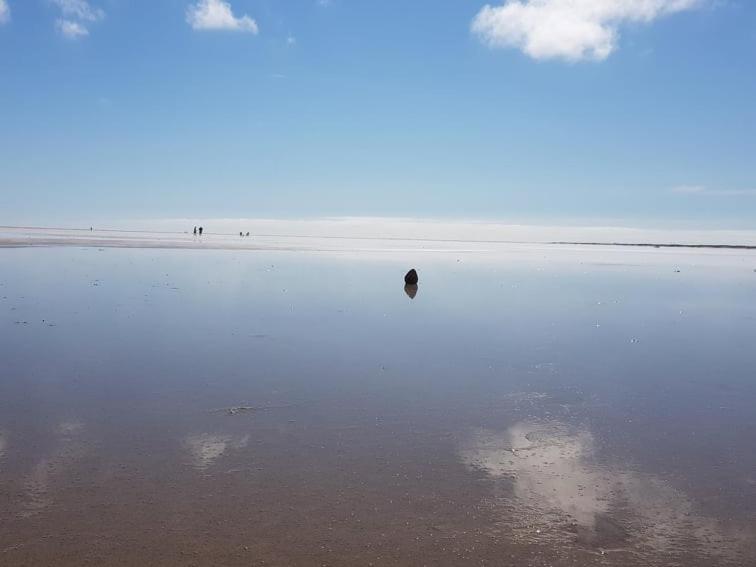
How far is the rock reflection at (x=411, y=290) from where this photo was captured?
26.8 m

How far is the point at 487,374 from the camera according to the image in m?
12.3

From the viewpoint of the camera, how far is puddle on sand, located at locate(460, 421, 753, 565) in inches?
229

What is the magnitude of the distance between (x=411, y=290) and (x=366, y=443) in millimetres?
20900

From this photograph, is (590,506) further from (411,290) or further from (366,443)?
(411,290)

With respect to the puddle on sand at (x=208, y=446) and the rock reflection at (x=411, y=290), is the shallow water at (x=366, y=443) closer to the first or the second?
the puddle on sand at (x=208, y=446)

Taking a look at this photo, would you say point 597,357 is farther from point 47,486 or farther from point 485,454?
point 47,486

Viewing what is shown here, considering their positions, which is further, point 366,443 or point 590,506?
point 366,443

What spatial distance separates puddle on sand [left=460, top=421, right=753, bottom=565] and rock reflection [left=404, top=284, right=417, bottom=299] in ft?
59.4

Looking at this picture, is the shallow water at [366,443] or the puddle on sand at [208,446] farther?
the puddle on sand at [208,446]

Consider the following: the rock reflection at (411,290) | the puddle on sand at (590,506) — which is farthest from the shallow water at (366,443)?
the rock reflection at (411,290)

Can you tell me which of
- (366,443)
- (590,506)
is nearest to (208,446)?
(366,443)

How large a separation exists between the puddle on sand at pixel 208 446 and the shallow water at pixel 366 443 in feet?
0.17

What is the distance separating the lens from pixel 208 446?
25.3ft

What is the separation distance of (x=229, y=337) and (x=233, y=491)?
351 inches
